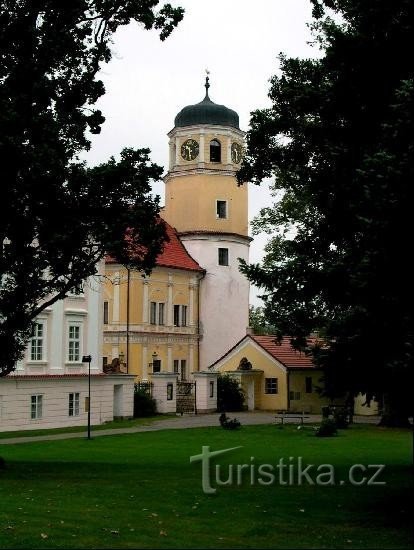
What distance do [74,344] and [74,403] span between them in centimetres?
325

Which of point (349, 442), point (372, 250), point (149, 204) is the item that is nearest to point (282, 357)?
point (349, 442)

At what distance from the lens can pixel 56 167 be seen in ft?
62.5

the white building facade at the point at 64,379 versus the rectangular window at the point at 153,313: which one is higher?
the rectangular window at the point at 153,313

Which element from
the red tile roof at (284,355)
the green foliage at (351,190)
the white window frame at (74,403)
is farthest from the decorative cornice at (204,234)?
the green foliage at (351,190)

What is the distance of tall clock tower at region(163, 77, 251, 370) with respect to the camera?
217 ft

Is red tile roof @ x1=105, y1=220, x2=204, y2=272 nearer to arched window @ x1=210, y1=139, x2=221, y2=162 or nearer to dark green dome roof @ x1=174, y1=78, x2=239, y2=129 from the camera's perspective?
arched window @ x1=210, y1=139, x2=221, y2=162

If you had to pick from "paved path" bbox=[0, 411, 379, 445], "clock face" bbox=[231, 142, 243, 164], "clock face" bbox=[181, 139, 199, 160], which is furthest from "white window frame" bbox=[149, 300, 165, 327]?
"clock face" bbox=[231, 142, 243, 164]

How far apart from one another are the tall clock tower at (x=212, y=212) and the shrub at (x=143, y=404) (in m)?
16.4

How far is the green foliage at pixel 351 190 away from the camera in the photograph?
10969 millimetres

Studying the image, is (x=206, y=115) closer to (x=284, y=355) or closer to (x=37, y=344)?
(x=284, y=355)

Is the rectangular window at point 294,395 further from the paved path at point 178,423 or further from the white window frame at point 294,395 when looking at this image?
the paved path at point 178,423

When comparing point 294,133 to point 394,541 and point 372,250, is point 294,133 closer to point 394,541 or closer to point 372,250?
point 372,250

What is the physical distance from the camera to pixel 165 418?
154 ft

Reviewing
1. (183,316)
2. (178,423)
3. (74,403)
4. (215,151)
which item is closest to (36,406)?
(74,403)
